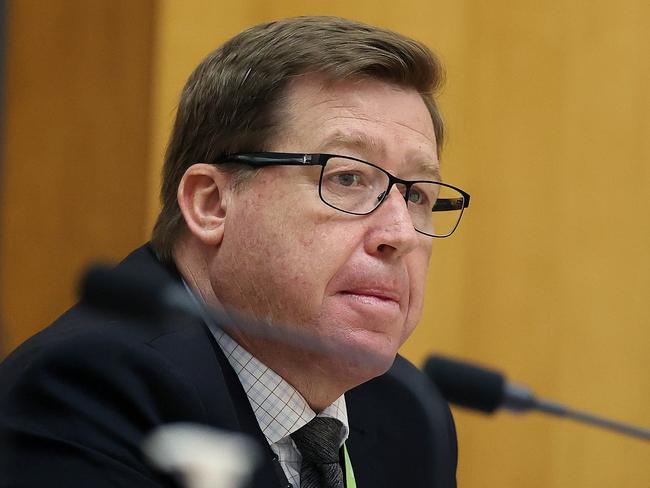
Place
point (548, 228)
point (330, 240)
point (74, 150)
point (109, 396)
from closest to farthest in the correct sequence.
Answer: point (74, 150)
point (109, 396)
point (330, 240)
point (548, 228)

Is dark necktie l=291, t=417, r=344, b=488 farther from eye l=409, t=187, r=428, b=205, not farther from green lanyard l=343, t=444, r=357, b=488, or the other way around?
Answer: eye l=409, t=187, r=428, b=205

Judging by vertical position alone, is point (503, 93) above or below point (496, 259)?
above

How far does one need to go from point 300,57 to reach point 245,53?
0.08 m

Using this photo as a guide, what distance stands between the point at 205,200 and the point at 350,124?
211 millimetres

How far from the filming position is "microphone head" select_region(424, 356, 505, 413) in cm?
69

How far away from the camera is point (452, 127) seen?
80.3 inches

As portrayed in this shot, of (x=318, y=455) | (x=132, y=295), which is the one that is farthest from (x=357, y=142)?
(x=132, y=295)

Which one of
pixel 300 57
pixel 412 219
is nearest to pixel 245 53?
pixel 300 57

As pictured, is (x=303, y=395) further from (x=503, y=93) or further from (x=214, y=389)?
(x=503, y=93)

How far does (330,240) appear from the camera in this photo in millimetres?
1191

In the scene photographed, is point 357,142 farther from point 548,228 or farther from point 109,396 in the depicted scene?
point 548,228

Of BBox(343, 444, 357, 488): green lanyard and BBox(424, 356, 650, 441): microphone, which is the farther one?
BBox(343, 444, 357, 488): green lanyard

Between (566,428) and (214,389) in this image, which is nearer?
(214,389)

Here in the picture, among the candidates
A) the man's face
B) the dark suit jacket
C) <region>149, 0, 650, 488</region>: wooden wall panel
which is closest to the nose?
the man's face
